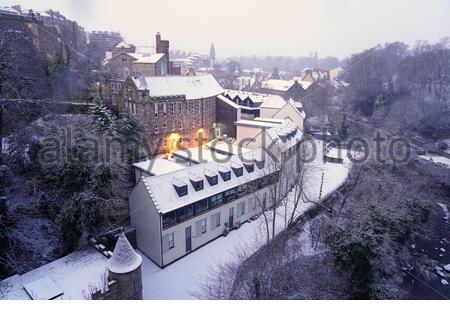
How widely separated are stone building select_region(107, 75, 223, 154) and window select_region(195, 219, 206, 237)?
5.30m

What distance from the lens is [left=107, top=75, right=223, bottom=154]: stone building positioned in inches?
451

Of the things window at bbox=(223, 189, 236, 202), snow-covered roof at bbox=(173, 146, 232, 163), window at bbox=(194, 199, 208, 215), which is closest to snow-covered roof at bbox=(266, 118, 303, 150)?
snow-covered roof at bbox=(173, 146, 232, 163)

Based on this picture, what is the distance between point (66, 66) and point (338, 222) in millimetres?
10660

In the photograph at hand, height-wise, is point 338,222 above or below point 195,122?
below

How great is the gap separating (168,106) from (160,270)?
7.46 m

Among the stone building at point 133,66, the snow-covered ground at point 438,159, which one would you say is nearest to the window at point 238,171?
the stone building at point 133,66

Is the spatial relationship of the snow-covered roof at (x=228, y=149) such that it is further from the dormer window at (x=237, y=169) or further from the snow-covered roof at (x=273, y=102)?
the snow-covered roof at (x=273, y=102)

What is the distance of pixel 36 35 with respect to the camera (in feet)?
27.6

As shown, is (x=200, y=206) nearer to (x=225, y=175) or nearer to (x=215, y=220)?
(x=215, y=220)

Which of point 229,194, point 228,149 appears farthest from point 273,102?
point 229,194

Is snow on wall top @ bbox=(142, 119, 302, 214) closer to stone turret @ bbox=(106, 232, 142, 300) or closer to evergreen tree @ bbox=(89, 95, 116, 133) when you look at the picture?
stone turret @ bbox=(106, 232, 142, 300)

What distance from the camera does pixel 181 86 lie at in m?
12.9

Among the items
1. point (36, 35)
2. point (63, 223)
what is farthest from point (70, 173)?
point (36, 35)
